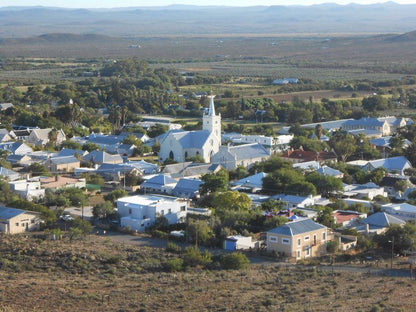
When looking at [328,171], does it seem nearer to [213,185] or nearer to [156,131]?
[213,185]

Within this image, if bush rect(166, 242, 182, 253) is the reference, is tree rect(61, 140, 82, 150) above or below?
below

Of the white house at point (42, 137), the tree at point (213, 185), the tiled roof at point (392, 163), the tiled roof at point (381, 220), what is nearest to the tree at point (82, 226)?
the tree at point (213, 185)

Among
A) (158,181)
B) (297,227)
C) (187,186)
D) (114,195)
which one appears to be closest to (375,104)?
(158,181)

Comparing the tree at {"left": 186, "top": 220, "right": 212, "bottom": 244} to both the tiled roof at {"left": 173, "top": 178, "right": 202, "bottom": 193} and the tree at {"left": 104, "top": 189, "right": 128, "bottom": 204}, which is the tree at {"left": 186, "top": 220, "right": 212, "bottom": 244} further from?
the tiled roof at {"left": 173, "top": 178, "right": 202, "bottom": 193}

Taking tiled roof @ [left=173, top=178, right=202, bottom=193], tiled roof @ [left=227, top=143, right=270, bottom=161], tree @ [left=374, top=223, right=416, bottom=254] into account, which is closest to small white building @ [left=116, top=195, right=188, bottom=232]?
tiled roof @ [left=173, top=178, right=202, bottom=193]

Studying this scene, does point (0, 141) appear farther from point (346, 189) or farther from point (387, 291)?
point (387, 291)
